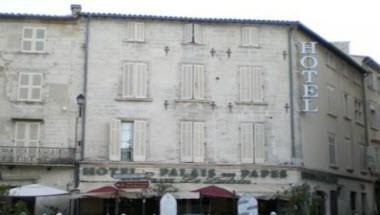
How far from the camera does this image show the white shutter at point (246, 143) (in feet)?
86.2

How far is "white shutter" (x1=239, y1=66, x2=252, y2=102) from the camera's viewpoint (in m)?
26.8

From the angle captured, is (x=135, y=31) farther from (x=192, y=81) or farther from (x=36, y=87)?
(x=36, y=87)

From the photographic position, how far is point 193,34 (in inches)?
1069

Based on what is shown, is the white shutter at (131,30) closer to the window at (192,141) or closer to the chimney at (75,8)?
the chimney at (75,8)

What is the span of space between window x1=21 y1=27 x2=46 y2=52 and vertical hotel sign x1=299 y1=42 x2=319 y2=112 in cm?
1089

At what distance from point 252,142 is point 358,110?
36.4 feet

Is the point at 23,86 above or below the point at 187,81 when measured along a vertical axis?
below

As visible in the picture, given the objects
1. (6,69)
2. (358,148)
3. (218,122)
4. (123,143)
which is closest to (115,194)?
(123,143)

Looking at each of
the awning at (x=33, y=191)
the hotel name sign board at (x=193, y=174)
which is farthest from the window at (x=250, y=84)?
the awning at (x=33, y=191)

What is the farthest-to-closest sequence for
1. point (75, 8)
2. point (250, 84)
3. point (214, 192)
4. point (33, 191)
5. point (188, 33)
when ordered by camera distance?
→ point (75, 8), point (188, 33), point (250, 84), point (214, 192), point (33, 191)

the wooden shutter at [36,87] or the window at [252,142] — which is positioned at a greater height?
the wooden shutter at [36,87]

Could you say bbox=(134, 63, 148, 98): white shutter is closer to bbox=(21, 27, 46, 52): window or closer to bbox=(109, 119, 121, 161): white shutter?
bbox=(109, 119, 121, 161): white shutter

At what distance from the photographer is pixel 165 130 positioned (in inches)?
1029

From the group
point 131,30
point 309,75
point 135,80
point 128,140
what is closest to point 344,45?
point 309,75
